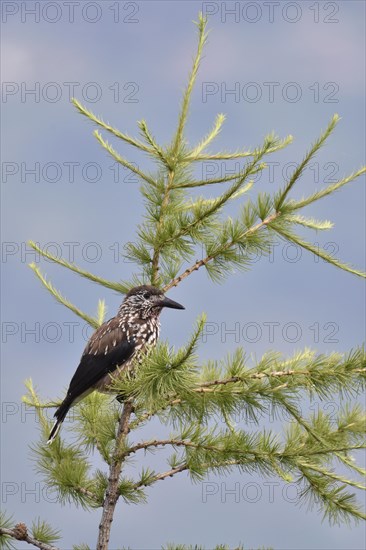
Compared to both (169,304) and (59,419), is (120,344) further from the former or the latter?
(59,419)

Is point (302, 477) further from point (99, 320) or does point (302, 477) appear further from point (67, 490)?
point (99, 320)

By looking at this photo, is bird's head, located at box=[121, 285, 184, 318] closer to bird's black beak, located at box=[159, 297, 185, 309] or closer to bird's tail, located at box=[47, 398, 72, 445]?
bird's black beak, located at box=[159, 297, 185, 309]

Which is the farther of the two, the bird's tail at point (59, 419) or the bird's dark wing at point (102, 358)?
the bird's tail at point (59, 419)

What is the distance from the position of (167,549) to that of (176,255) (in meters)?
2.43

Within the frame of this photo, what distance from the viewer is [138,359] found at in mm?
7332

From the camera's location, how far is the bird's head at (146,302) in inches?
288

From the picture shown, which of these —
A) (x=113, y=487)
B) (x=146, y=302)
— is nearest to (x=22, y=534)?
(x=113, y=487)

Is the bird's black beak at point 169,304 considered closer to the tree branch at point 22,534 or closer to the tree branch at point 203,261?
the tree branch at point 203,261

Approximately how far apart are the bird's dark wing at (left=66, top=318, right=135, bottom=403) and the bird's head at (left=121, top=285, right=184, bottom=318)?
0.20m

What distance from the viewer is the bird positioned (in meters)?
7.36

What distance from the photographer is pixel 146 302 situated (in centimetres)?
742

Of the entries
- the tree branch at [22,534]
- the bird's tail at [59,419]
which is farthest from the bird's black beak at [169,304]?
the tree branch at [22,534]

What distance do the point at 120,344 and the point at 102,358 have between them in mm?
210

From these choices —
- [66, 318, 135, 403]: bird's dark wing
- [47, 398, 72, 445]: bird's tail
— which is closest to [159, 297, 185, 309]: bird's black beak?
[66, 318, 135, 403]: bird's dark wing
